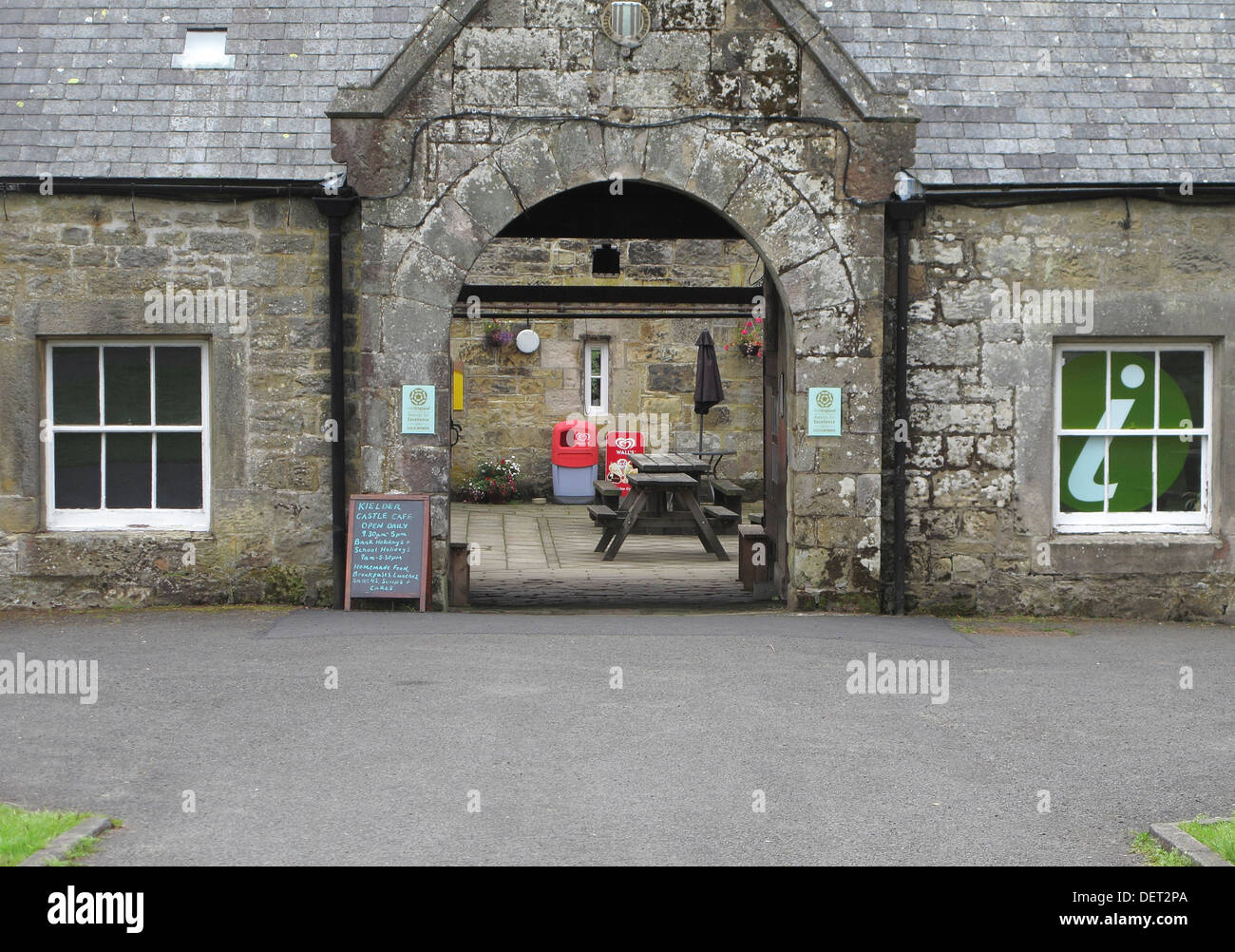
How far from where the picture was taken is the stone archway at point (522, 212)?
10.1 meters

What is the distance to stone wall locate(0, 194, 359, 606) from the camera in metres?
10.1

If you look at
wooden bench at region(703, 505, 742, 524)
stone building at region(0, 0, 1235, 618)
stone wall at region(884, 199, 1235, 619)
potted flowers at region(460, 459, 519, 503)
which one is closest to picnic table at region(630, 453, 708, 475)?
wooden bench at region(703, 505, 742, 524)

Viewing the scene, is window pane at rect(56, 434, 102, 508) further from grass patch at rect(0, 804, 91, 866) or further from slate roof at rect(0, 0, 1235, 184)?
grass patch at rect(0, 804, 91, 866)

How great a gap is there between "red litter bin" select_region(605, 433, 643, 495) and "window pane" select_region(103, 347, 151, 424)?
37.6 feet

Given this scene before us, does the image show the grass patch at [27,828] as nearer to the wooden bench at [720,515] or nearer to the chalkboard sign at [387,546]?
the chalkboard sign at [387,546]

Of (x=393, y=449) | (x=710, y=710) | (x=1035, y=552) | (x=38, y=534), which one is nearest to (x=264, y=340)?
(x=393, y=449)

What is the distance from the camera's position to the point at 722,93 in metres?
10.1

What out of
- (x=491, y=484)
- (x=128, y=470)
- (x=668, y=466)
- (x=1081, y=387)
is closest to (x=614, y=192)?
(x=1081, y=387)

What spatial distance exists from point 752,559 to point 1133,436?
10.9 ft

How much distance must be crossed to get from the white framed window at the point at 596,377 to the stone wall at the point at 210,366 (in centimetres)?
1162

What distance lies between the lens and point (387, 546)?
1012 centimetres

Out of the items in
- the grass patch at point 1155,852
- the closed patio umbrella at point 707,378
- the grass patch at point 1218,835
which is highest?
the closed patio umbrella at point 707,378

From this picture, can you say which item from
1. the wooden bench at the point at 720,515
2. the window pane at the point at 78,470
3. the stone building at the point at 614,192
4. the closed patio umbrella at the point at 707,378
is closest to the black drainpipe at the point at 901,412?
the stone building at the point at 614,192

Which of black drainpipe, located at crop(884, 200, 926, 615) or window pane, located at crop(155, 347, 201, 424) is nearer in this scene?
black drainpipe, located at crop(884, 200, 926, 615)
